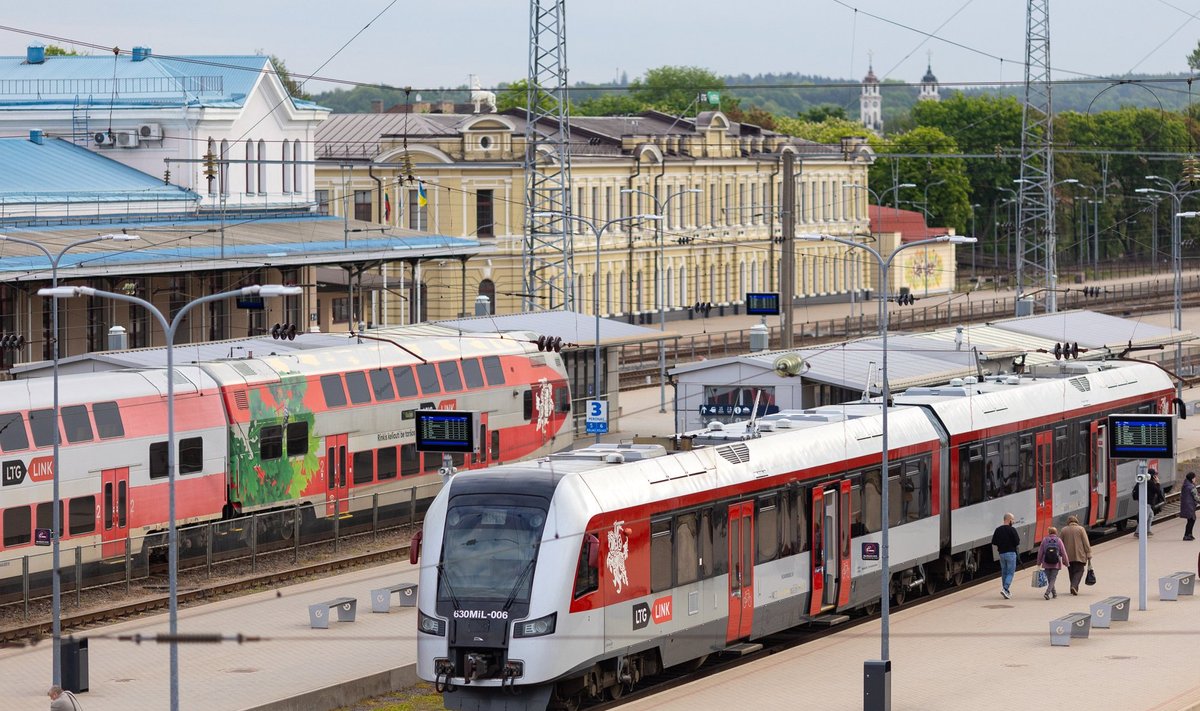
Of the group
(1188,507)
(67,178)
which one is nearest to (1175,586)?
(1188,507)

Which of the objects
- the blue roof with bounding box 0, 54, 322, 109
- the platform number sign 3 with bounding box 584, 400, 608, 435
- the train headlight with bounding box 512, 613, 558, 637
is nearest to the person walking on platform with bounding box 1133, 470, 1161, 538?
the platform number sign 3 with bounding box 584, 400, 608, 435

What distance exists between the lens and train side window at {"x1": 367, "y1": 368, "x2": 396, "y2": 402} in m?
41.6

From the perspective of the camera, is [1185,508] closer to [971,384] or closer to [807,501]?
[971,384]

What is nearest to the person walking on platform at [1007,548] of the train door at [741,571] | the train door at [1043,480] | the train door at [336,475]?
the train door at [1043,480]

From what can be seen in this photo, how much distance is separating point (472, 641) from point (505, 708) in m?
0.94

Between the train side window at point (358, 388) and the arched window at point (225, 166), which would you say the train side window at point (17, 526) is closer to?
the train side window at point (358, 388)

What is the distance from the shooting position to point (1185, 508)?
4019cm

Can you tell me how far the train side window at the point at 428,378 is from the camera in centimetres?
4328

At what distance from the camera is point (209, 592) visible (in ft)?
113

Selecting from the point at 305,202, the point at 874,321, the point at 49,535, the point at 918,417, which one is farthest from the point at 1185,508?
the point at 874,321

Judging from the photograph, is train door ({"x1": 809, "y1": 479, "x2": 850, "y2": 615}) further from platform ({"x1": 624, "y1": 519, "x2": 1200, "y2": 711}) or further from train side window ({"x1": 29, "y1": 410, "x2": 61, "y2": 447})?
train side window ({"x1": 29, "y1": 410, "x2": 61, "y2": 447})

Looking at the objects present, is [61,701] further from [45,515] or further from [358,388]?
[358,388]

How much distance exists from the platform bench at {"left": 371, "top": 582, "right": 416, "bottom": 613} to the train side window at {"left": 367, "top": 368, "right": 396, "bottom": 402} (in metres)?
9.43

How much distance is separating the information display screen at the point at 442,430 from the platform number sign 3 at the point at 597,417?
375 inches
